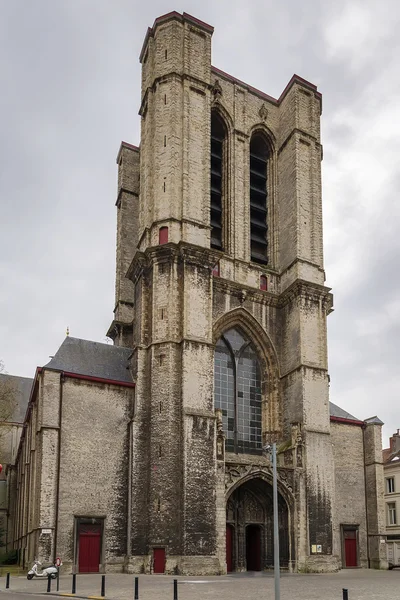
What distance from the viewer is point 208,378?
26906 mm

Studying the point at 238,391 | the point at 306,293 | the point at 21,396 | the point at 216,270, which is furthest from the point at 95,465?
the point at 21,396

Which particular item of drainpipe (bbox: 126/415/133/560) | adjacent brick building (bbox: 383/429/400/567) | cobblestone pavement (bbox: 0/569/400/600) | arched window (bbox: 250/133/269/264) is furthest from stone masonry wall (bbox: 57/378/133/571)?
adjacent brick building (bbox: 383/429/400/567)

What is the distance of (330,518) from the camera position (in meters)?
28.3

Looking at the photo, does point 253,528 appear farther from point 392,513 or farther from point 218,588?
point 392,513

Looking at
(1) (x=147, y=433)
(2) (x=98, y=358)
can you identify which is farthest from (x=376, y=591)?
(2) (x=98, y=358)

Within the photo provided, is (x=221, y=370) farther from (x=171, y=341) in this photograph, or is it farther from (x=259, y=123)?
(x=259, y=123)

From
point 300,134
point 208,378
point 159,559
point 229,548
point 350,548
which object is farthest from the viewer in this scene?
point 300,134

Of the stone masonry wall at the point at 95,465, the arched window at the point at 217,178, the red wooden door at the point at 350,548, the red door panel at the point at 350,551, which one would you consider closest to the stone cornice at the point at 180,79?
the arched window at the point at 217,178

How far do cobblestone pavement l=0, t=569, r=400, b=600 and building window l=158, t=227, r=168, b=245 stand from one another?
43.8ft

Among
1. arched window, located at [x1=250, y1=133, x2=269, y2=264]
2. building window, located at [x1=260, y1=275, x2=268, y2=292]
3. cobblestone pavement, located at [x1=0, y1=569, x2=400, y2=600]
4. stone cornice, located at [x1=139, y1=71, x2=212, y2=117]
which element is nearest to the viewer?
cobblestone pavement, located at [x1=0, y1=569, x2=400, y2=600]

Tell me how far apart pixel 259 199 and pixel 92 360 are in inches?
Answer: 494

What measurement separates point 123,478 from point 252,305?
390 inches

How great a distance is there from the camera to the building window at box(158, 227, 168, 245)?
94.0 ft

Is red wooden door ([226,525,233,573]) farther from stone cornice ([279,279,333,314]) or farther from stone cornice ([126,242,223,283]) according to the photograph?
stone cornice ([126,242,223,283])
